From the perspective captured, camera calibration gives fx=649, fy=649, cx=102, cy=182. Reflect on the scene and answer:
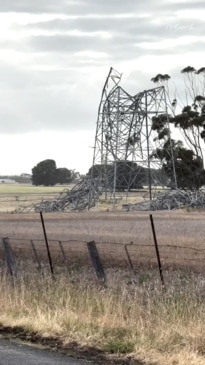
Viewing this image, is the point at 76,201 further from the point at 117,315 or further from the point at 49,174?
the point at 49,174

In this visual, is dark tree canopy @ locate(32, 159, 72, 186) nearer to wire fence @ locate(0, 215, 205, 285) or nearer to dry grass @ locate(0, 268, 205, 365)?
wire fence @ locate(0, 215, 205, 285)

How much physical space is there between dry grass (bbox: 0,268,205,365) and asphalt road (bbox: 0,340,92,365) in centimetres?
54

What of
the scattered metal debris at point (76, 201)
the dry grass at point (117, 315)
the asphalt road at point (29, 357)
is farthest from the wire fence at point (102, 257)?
the scattered metal debris at point (76, 201)

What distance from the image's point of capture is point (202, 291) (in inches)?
413

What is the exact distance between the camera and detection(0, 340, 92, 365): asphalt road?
713cm

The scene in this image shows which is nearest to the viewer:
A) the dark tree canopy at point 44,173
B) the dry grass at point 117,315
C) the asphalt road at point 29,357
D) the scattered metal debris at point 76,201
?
the asphalt road at point 29,357

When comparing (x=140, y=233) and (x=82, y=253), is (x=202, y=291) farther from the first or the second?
(x=140, y=233)

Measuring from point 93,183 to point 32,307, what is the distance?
2173 inches

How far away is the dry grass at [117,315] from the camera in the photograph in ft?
24.6

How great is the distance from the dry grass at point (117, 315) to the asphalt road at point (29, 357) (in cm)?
54

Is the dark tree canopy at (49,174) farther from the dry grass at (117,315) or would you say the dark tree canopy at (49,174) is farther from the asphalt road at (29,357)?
the asphalt road at (29,357)

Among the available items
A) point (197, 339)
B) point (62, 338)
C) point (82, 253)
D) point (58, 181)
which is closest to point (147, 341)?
point (197, 339)

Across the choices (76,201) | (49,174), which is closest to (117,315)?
(76,201)

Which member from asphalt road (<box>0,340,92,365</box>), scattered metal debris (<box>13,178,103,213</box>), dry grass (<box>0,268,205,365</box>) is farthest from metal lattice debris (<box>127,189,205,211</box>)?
asphalt road (<box>0,340,92,365</box>)
